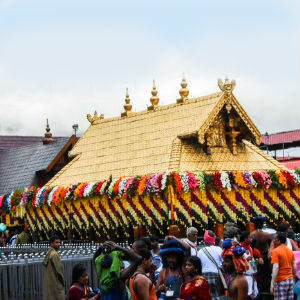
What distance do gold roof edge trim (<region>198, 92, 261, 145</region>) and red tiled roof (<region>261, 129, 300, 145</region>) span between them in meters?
31.8

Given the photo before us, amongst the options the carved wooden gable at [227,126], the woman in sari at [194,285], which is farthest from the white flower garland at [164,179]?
the woman in sari at [194,285]

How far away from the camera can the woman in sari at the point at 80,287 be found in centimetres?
1253

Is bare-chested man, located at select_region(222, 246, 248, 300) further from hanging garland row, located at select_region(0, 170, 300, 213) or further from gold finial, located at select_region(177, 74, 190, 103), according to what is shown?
gold finial, located at select_region(177, 74, 190, 103)

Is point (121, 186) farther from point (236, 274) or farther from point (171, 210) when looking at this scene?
point (236, 274)

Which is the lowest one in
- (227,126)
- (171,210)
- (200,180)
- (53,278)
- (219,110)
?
(53,278)

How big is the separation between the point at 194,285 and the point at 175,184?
15.6m

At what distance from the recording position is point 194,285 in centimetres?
1123

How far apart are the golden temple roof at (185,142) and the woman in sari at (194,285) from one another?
16535 mm

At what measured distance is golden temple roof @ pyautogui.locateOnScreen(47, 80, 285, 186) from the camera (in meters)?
29.1

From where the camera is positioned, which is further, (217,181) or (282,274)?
(217,181)

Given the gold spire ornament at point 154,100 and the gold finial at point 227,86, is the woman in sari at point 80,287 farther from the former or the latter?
the gold spire ornament at point 154,100

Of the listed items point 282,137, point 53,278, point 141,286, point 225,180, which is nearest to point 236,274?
point 141,286

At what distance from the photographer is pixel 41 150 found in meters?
40.8

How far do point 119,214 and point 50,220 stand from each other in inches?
173
